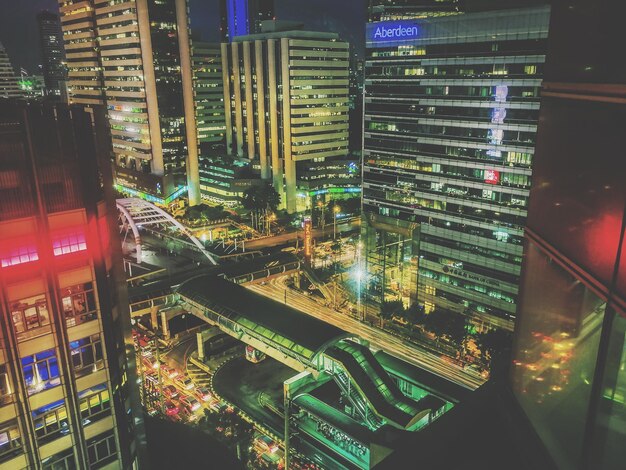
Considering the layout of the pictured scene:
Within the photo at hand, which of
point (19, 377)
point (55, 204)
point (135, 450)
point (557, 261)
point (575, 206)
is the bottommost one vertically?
point (135, 450)

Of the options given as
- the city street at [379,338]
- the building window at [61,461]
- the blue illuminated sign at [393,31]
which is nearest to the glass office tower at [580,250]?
the building window at [61,461]

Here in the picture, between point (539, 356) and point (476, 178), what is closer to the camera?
point (539, 356)

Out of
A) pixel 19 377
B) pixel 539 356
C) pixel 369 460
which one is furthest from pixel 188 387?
pixel 539 356

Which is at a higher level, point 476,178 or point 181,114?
point 181,114

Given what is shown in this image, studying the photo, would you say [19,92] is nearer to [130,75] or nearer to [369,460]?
[130,75]

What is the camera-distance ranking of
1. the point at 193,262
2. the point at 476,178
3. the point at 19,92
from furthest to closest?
the point at 19,92 < the point at 193,262 < the point at 476,178

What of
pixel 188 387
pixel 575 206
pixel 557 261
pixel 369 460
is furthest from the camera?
pixel 188 387

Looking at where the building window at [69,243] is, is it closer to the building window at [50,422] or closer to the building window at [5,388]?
the building window at [5,388]
